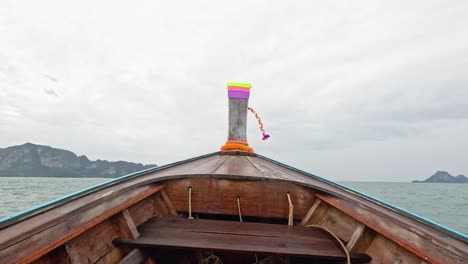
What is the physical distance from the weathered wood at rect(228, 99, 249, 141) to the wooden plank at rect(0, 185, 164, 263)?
421cm

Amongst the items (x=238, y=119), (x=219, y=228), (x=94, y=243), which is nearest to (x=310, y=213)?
(x=219, y=228)

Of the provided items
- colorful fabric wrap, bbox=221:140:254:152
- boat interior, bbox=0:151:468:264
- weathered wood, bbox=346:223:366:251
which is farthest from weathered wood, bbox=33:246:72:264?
colorful fabric wrap, bbox=221:140:254:152

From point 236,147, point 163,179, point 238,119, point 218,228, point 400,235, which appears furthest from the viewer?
point 238,119

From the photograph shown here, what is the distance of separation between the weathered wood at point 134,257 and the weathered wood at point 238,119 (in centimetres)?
458

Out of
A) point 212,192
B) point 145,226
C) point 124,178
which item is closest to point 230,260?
point 212,192

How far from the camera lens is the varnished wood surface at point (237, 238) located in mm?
2582

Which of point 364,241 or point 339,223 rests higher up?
point 339,223

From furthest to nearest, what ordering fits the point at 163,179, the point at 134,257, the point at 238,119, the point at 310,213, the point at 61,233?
the point at 238,119, the point at 163,179, the point at 310,213, the point at 134,257, the point at 61,233

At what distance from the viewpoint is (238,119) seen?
283 inches

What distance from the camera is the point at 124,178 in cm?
418

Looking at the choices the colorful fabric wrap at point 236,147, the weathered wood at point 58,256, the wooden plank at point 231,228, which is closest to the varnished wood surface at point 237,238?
the wooden plank at point 231,228

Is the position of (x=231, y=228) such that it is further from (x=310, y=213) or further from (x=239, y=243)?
(x=310, y=213)

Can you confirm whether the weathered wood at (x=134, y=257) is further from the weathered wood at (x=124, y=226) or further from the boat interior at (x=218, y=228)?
the weathered wood at (x=124, y=226)

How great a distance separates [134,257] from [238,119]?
4.97 m
